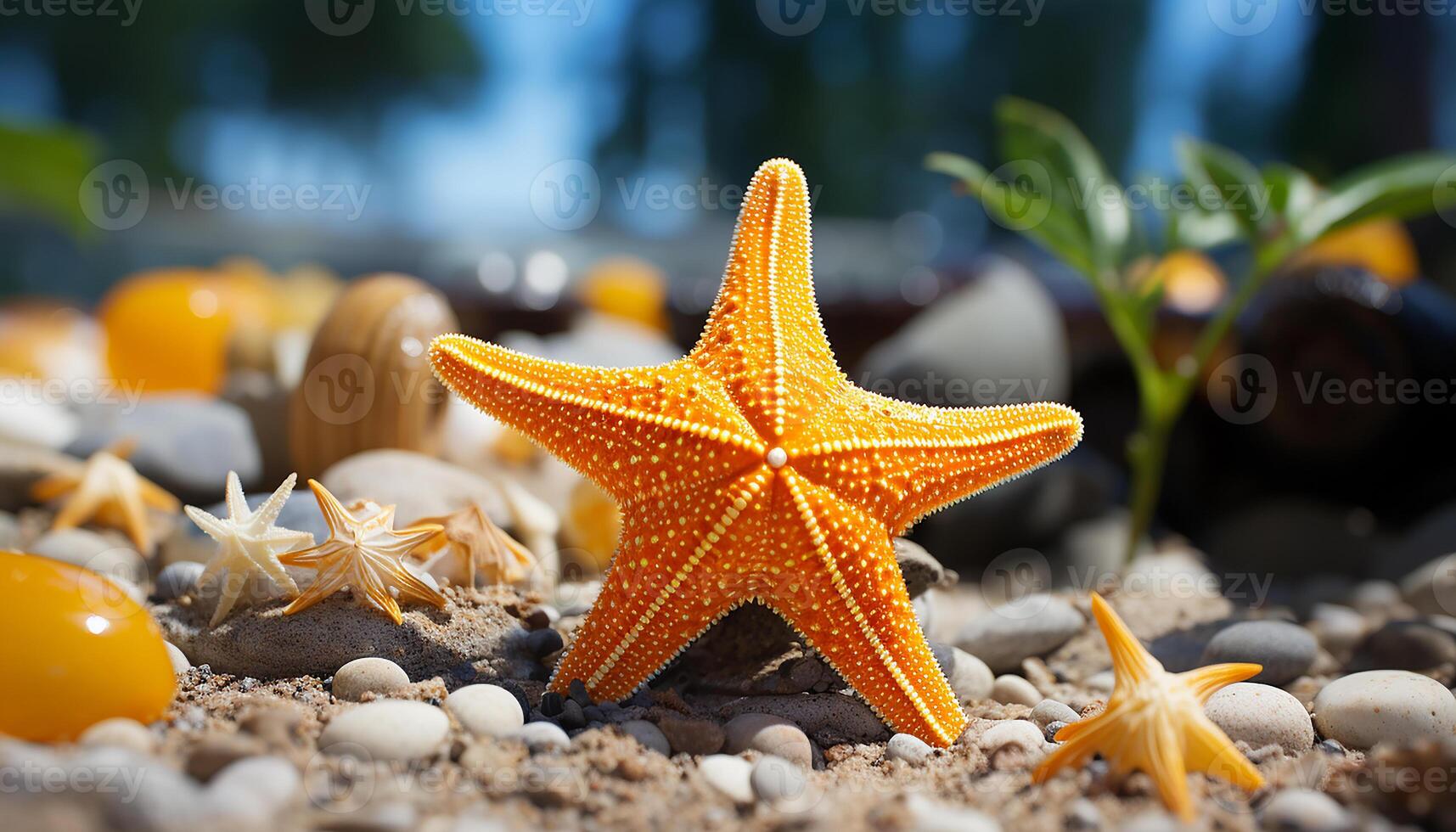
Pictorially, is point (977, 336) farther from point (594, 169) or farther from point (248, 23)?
point (248, 23)

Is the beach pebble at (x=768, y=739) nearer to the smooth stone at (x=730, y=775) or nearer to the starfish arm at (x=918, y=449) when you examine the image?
the smooth stone at (x=730, y=775)

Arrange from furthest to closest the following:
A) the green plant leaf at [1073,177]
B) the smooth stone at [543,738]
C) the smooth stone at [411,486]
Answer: the green plant leaf at [1073,177] < the smooth stone at [411,486] < the smooth stone at [543,738]

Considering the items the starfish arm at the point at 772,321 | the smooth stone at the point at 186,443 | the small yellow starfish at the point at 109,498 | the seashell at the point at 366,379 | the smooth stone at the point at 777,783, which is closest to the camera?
the smooth stone at the point at 777,783

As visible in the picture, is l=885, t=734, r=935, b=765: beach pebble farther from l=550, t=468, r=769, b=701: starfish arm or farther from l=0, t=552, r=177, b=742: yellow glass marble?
l=0, t=552, r=177, b=742: yellow glass marble

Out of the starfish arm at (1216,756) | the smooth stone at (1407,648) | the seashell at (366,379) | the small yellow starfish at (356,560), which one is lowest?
the smooth stone at (1407,648)

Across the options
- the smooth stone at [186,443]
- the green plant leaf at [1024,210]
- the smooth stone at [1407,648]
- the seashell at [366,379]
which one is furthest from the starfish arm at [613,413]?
the smooth stone at [1407,648]

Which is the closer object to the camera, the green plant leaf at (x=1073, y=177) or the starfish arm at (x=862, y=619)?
the starfish arm at (x=862, y=619)
